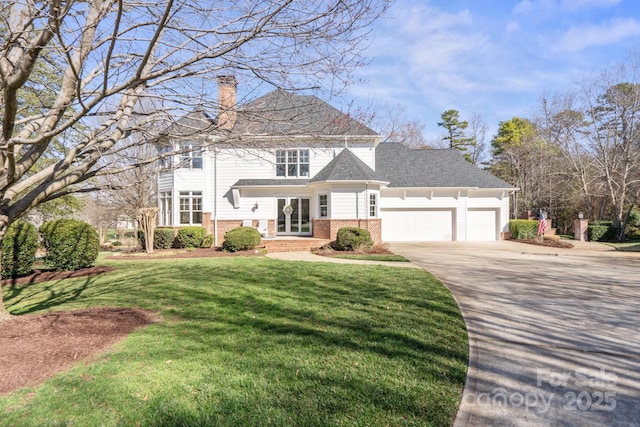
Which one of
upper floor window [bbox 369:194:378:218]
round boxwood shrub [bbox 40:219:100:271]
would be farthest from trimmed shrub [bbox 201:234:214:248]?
upper floor window [bbox 369:194:378:218]

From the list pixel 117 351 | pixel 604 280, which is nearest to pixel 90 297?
pixel 117 351

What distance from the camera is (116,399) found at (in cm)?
298

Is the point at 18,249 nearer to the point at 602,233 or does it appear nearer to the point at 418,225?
the point at 418,225

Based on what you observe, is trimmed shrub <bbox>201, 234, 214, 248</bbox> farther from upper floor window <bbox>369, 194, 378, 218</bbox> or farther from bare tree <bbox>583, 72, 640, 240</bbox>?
bare tree <bbox>583, 72, 640, 240</bbox>

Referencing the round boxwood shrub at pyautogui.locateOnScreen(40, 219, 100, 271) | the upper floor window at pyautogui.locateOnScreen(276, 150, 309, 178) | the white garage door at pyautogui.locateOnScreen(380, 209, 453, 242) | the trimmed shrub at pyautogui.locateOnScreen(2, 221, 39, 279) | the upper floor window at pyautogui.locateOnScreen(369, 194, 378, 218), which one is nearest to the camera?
the trimmed shrub at pyautogui.locateOnScreen(2, 221, 39, 279)

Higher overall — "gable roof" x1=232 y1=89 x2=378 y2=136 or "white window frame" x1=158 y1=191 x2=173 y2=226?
"gable roof" x1=232 y1=89 x2=378 y2=136

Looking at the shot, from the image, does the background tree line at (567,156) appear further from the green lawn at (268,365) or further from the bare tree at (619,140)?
the green lawn at (268,365)

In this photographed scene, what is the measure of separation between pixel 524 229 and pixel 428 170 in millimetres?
6641

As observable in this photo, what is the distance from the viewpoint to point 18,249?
9180mm

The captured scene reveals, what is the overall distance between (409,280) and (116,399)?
647 cm

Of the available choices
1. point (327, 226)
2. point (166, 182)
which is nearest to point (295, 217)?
point (327, 226)

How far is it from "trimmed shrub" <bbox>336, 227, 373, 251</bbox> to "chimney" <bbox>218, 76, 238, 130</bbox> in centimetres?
964

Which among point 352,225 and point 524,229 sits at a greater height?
point 352,225

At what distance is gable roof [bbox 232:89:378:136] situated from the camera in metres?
4.70
